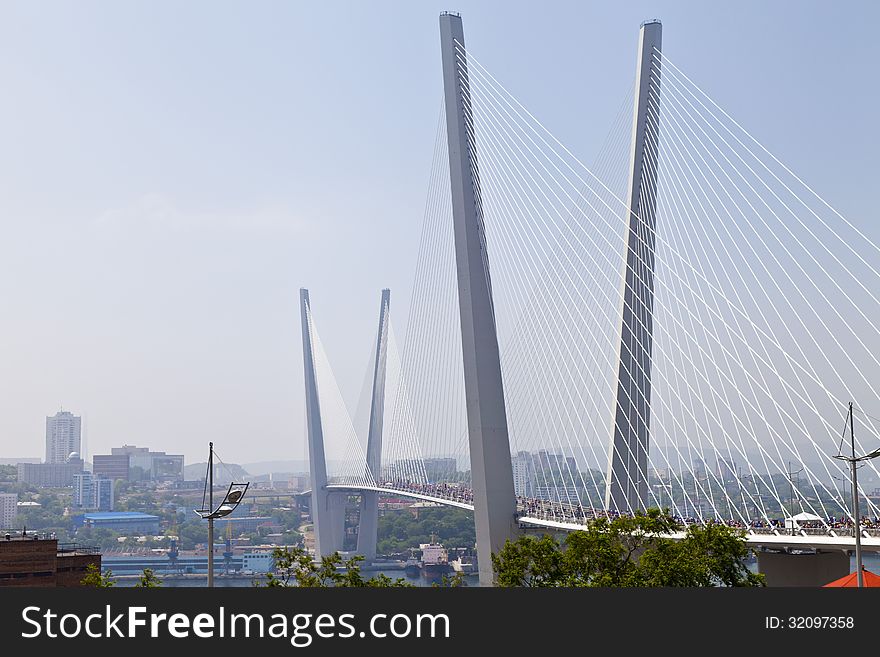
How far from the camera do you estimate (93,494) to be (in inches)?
6004

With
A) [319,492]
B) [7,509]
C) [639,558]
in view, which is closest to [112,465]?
[7,509]

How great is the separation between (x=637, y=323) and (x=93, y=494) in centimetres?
13868

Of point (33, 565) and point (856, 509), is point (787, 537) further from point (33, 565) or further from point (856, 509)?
point (33, 565)

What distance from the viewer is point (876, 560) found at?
60281 millimetres

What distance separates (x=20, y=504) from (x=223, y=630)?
146 m

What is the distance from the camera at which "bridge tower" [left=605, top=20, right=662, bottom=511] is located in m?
24.2

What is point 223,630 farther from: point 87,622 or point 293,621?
point 87,622

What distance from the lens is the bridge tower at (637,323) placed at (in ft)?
79.5

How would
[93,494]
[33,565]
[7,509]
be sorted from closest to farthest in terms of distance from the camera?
[33,565] → [7,509] → [93,494]

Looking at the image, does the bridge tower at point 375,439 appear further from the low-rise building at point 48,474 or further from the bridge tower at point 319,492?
the low-rise building at point 48,474

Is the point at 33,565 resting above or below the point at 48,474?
below

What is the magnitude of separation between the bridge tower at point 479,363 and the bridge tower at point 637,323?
2.43 m

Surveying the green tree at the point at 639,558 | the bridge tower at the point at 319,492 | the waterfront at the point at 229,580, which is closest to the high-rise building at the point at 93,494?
the waterfront at the point at 229,580

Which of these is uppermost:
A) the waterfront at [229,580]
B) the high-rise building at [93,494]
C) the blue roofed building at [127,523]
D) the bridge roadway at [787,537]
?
the high-rise building at [93,494]
